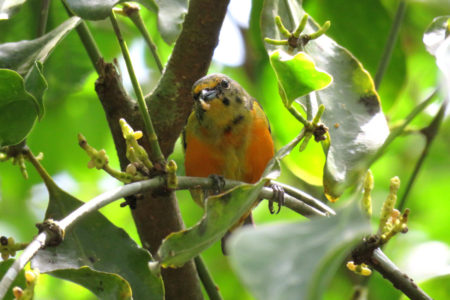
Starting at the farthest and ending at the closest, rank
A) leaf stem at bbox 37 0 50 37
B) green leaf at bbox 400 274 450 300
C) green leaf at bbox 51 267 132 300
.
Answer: leaf stem at bbox 37 0 50 37
green leaf at bbox 400 274 450 300
green leaf at bbox 51 267 132 300

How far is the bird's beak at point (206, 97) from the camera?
354 centimetres

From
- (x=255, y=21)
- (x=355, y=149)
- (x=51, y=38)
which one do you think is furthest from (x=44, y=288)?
(x=355, y=149)

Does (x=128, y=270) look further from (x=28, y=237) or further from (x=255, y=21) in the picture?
(x=28, y=237)

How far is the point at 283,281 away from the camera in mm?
1182

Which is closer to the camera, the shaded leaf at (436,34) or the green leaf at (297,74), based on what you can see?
the green leaf at (297,74)

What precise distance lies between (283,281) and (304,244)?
0.11 m

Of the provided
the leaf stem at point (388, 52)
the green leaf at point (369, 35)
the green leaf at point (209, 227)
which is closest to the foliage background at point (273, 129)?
the green leaf at point (369, 35)

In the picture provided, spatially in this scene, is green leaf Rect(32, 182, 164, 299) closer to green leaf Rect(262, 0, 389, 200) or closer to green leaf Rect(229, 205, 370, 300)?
green leaf Rect(262, 0, 389, 200)

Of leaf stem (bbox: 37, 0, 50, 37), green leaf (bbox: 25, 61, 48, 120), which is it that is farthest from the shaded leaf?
leaf stem (bbox: 37, 0, 50, 37)

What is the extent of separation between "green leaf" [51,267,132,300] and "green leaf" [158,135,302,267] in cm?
16

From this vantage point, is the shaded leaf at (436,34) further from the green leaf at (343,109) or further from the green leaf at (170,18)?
the green leaf at (170,18)

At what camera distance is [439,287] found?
2.60 metres

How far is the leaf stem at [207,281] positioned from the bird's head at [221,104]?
39.3 inches

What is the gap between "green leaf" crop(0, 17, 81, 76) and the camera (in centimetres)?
244
